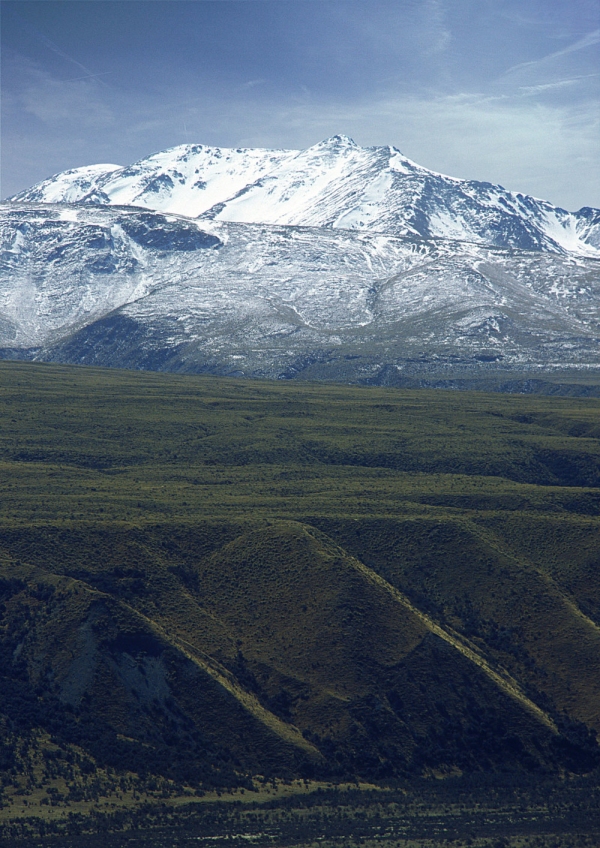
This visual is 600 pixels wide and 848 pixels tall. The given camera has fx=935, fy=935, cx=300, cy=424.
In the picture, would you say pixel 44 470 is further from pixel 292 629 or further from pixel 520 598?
pixel 520 598

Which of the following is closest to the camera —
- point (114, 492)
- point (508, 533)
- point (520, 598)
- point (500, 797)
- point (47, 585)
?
point (500, 797)

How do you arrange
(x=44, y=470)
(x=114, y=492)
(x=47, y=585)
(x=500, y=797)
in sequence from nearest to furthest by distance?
(x=500, y=797)
(x=47, y=585)
(x=114, y=492)
(x=44, y=470)

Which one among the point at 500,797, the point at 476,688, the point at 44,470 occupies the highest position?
the point at 44,470

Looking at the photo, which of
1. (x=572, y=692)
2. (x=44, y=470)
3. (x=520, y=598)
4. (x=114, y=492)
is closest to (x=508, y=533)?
(x=520, y=598)

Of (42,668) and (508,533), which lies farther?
(508,533)

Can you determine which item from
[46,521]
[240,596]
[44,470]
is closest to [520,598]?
[240,596]

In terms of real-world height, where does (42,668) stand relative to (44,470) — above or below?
below
